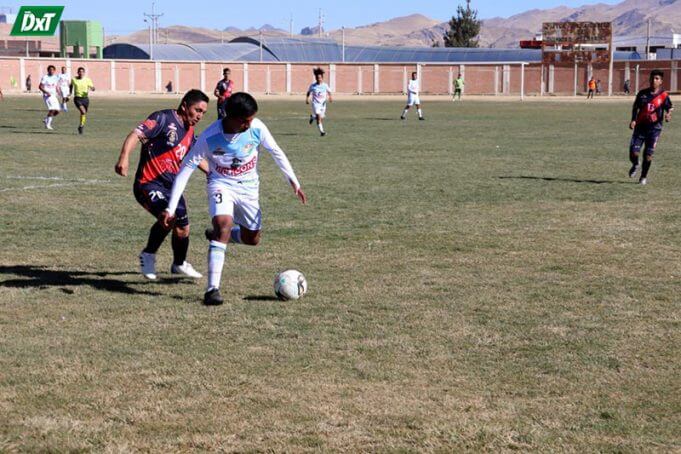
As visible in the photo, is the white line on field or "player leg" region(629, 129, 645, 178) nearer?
the white line on field

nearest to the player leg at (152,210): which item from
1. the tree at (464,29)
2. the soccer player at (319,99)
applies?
the soccer player at (319,99)

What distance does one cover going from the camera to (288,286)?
841 cm

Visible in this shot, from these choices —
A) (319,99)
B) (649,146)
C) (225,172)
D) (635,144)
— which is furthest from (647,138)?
(319,99)

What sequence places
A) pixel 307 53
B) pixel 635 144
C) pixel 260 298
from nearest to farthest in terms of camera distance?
pixel 260 298
pixel 635 144
pixel 307 53

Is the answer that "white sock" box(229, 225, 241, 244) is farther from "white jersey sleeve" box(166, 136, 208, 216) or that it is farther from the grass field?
"white jersey sleeve" box(166, 136, 208, 216)

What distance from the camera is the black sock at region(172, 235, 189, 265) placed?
934 centimetres

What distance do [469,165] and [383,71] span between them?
74.1 meters

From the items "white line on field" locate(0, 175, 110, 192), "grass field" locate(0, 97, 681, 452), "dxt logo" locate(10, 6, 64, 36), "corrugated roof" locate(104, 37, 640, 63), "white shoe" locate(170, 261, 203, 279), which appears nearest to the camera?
"grass field" locate(0, 97, 681, 452)

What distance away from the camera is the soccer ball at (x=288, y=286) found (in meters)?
8.41

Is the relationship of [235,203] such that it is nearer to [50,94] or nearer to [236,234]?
[236,234]

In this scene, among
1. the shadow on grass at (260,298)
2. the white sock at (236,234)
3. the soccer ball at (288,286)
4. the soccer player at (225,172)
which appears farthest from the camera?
the white sock at (236,234)

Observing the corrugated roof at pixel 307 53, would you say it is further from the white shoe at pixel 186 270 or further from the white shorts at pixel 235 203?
the white shorts at pixel 235 203

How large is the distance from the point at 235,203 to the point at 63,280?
2.02 m

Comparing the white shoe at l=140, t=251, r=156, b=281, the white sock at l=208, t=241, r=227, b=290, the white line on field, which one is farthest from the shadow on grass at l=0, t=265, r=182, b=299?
the white line on field
